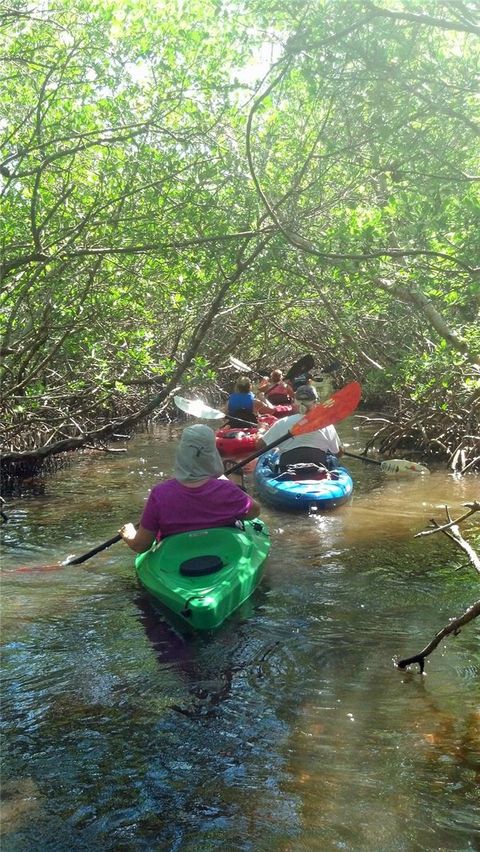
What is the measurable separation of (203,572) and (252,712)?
1.23 meters

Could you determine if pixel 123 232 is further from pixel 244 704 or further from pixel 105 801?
pixel 105 801

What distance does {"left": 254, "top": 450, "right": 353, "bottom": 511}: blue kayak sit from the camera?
759 cm

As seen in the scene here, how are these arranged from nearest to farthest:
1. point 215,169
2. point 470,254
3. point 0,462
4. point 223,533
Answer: point 470,254
point 223,533
point 215,169
point 0,462

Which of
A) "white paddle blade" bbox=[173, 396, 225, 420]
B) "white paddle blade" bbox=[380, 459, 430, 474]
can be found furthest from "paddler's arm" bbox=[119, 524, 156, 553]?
"white paddle blade" bbox=[380, 459, 430, 474]

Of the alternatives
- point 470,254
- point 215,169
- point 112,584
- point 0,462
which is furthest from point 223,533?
point 0,462

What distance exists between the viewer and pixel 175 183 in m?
5.68

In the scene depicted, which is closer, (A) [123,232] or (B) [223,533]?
→ (B) [223,533]

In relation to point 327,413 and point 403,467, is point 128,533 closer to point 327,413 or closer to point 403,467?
point 327,413

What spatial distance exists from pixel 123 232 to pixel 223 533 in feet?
7.66

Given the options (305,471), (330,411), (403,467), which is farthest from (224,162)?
(403,467)

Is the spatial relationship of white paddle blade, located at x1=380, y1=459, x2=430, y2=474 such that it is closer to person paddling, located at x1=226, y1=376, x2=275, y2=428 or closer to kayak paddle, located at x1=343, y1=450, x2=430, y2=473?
kayak paddle, located at x1=343, y1=450, x2=430, y2=473

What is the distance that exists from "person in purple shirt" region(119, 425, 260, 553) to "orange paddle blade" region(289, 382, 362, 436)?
2496 millimetres

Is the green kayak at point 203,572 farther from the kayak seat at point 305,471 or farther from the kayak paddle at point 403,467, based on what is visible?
the kayak paddle at point 403,467

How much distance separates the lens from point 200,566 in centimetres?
465
